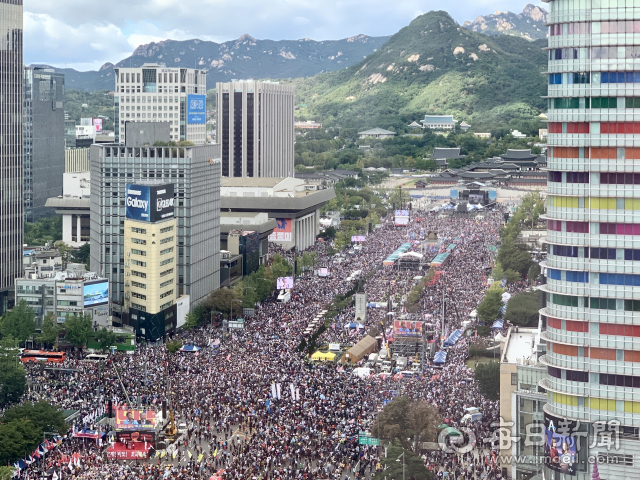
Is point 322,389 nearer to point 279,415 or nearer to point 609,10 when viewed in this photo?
point 279,415

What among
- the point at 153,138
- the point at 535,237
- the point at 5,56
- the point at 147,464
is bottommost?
the point at 147,464

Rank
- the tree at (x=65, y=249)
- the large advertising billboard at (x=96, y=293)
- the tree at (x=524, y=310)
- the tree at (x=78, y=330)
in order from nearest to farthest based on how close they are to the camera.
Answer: the tree at (x=524, y=310) < the tree at (x=78, y=330) < the large advertising billboard at (x=96, y=293) < the tree at (x=65, y=249)

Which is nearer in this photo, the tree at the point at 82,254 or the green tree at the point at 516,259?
the green tree at the point at 516,259

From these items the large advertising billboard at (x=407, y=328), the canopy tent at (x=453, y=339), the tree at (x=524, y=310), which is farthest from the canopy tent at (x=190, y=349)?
the tree at (x=524, y=310)

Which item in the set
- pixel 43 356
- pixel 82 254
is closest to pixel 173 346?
pixel 43 356

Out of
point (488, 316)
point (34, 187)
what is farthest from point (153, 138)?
point (34, 187)

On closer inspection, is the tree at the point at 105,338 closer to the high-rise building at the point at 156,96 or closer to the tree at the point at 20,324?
the tree at the point at 20,324

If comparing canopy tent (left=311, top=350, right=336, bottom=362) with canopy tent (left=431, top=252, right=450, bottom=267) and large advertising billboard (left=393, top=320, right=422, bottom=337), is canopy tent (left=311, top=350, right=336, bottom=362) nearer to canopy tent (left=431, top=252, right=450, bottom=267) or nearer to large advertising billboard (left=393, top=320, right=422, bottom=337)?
large advertising billboard (left=393, top=320, right=422, bottom=337)
